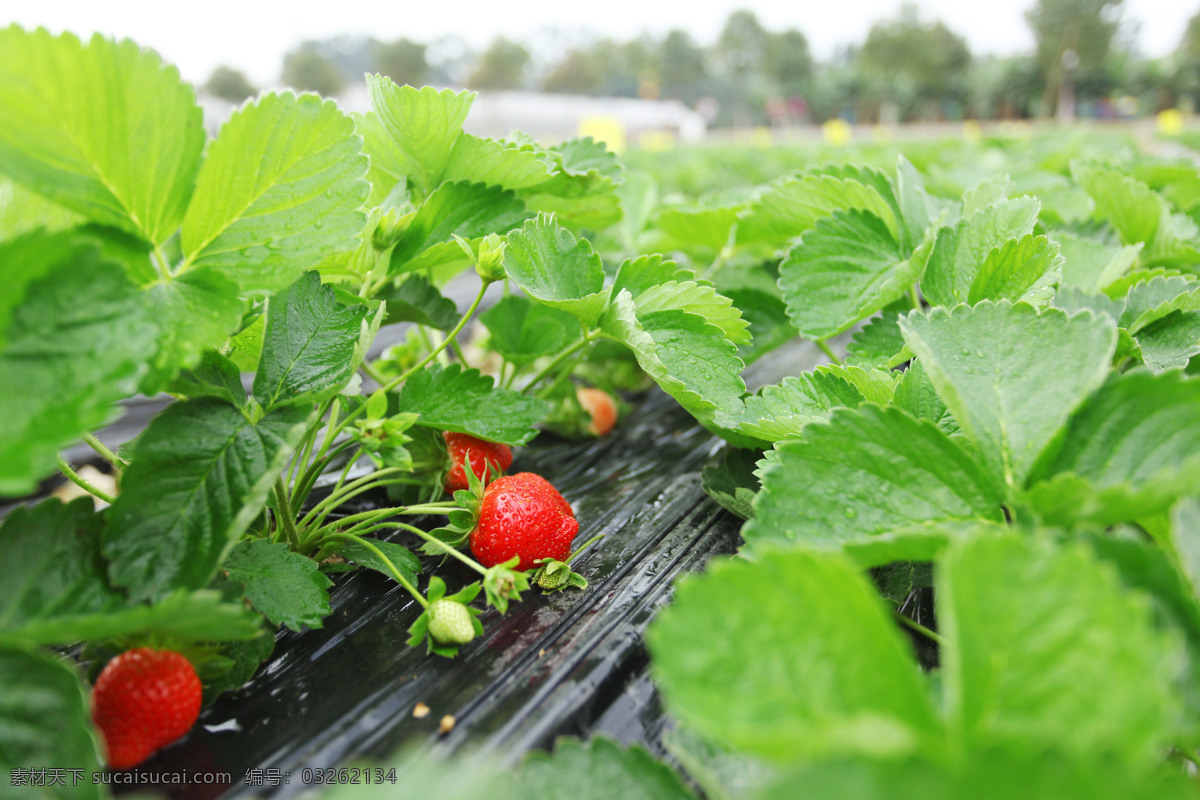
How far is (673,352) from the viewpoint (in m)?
0.83

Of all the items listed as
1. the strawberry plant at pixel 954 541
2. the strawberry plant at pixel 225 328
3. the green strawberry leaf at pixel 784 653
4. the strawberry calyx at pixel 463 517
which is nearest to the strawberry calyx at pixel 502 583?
the strawberry plant at pixel 225 328

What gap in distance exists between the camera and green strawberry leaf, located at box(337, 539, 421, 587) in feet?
2.51

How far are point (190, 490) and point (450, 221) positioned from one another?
436mm

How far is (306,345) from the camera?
2.18 feet

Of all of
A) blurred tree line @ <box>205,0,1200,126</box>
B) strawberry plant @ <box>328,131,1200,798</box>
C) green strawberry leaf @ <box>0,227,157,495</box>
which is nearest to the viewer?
strawberry plant @ <box>328,131,1200,798</box>

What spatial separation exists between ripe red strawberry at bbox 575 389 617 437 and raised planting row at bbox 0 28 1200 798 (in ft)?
0.92

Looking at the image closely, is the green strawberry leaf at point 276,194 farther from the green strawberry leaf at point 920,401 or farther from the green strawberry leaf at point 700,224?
the green strawberry leaf at point 700,224

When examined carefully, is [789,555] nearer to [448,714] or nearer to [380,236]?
[448,714]

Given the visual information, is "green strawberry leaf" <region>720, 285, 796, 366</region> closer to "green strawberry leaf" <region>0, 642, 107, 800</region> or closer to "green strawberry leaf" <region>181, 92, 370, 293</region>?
"green strawberry leaf" <region>181, 92, 370, 293</region>

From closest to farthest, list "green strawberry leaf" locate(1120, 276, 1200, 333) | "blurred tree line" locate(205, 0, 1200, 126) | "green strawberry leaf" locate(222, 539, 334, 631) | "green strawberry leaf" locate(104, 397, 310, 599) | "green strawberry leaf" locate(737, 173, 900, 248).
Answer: "green strawberry leaf" locate(104, 397, 310, 599) < "green strawberry leaf" locate(222, 539, 334, 631) < "green strawberry leaf" locate(1120, 276, 1200, 333) < "green strawberry leaf" locate(737, 173, 900, 248) < "blurred tree line" locate(205, 0, 1200, 126)

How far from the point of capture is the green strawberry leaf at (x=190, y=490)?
21.0 inches

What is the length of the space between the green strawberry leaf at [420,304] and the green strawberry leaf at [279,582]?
373mm

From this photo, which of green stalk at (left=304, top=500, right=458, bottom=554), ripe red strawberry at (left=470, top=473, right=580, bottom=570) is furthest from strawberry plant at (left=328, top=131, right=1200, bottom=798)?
green stalk at (left=304, top=500, right=458, bottom=554)

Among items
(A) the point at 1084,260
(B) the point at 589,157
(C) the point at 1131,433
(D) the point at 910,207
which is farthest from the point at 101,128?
(A) the point at 1084,260
